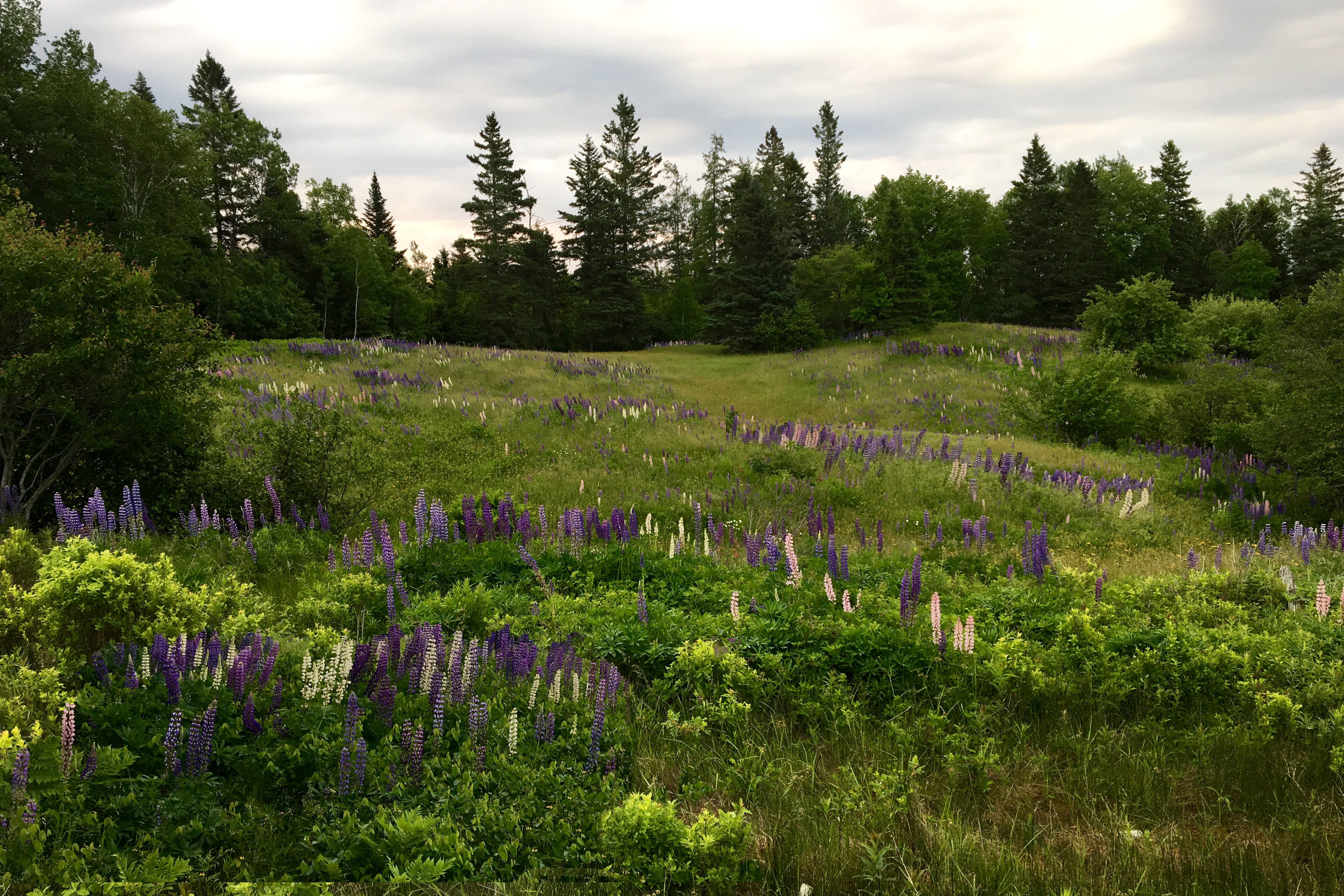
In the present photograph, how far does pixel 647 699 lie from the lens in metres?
5.19

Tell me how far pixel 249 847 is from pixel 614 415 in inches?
584

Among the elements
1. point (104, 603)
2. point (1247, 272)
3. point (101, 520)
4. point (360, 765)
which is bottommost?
point (360, 765)

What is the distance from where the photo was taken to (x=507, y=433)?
15.5 metres

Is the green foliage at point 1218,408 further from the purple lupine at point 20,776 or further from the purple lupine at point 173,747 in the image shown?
the purple lupine at point 20,776

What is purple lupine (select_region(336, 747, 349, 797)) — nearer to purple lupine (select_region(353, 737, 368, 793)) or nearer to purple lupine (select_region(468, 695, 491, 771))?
purple lupine (select_region(353, 737, 368, 793))

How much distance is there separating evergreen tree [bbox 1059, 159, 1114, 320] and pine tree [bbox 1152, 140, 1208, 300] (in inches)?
372

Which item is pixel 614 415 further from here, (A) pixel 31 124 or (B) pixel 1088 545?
(A) pixel 31 124

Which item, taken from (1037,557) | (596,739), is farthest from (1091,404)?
(596,739)

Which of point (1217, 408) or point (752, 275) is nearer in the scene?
point (1217, 408)

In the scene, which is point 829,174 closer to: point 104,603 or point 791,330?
point 791,330

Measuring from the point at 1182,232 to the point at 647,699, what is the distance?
73.9 m

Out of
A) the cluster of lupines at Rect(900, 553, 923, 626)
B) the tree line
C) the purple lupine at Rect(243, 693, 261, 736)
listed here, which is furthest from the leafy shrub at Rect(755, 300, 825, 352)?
the purple lupine at Rect(243, 693, 261, 736)

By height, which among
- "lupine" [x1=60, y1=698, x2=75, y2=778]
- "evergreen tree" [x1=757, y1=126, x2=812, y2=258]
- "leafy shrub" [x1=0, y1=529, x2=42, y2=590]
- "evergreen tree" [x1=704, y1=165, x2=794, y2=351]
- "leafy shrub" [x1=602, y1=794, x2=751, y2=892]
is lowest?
"leafy shrub" [x1=602, y1=794, x2=751, y2=892]

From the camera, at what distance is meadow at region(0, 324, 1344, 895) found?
3.29m
